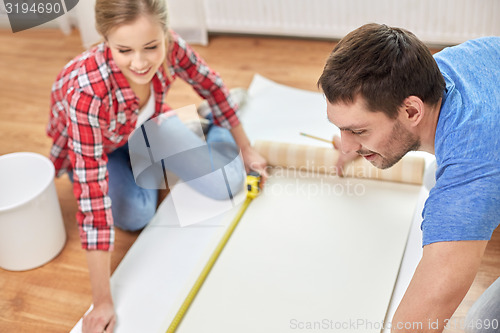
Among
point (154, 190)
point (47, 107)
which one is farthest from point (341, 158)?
point (47, 107)

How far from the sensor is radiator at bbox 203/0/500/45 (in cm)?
233

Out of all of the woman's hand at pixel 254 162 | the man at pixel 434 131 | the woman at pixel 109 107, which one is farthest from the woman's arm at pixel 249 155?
the man at pixel 434 131

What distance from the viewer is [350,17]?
8.13 feet

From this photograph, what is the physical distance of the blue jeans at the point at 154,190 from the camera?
5.57ft

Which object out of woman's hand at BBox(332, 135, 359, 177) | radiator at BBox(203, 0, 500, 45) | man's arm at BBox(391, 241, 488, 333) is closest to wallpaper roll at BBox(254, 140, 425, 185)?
woman's hand at BBox(332, 135, 359, 177)

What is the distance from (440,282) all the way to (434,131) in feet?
1.00

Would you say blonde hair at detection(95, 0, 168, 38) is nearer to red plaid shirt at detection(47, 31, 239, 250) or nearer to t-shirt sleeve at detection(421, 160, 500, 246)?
red plaid shirt at detection(47, 31, 239, 250)

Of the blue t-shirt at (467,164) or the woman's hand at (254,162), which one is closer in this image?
the blue t-shirt at (467,164)

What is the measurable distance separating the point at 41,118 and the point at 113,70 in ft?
2.97

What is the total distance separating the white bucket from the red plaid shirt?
0.12m

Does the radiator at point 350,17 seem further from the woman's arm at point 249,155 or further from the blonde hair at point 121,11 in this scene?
the blonde hair at point 121,11

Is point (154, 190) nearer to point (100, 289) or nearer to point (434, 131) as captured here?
point (100, 289)

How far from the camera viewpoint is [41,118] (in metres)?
2.28

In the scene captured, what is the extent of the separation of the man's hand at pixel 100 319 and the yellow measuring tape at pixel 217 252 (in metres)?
0.15
